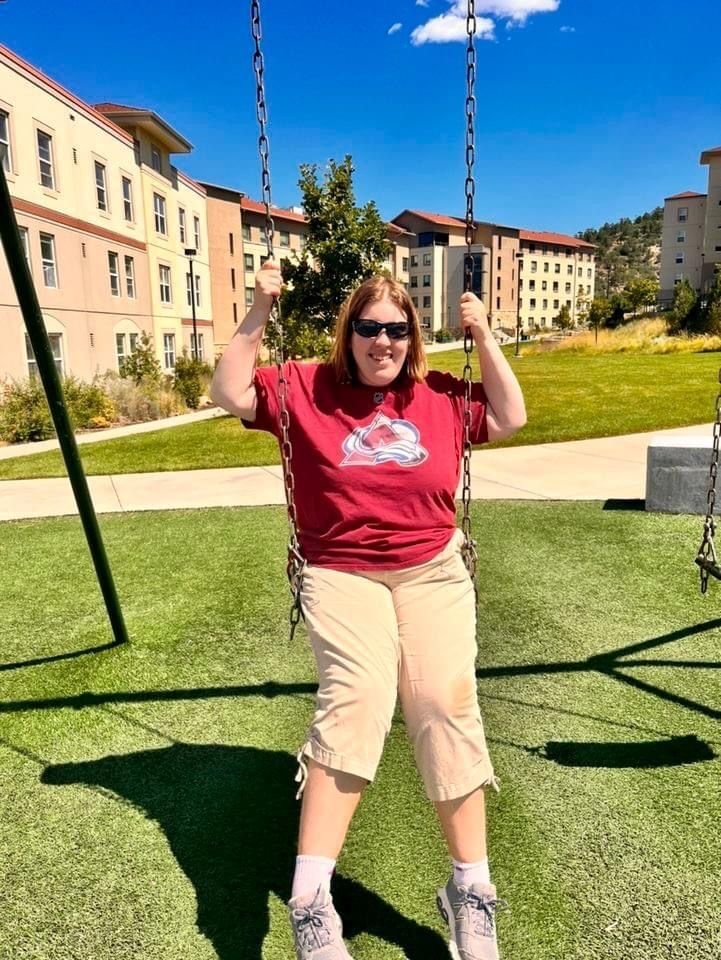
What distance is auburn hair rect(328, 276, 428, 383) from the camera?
2246mm

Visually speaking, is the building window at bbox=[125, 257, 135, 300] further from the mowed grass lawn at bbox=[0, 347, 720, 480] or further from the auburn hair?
the auburn hair

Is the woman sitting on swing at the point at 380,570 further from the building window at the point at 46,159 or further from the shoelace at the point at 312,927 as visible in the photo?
the building window at the point at 46,159

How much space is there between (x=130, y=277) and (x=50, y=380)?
22.6m

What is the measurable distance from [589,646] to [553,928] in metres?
1.81

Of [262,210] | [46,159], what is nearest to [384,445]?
[46,159]

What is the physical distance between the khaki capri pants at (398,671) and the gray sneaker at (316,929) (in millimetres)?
244

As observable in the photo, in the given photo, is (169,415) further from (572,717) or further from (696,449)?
(572,717)

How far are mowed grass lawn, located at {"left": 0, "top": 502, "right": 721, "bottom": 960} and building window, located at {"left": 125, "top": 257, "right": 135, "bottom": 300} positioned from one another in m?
20.9

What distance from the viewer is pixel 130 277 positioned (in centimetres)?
2362

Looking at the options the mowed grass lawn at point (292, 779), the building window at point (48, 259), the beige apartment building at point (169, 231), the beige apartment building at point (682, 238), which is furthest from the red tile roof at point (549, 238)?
the mowed grass lawn at point (292, 779)

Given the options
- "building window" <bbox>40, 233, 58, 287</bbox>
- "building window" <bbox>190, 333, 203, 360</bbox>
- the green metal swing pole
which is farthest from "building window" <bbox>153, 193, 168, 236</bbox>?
the green metal swing pole

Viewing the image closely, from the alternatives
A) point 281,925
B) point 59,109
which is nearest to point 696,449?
point 281,925

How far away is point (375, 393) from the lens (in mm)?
2287

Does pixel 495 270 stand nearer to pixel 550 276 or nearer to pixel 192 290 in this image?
A: pixel 550 276
